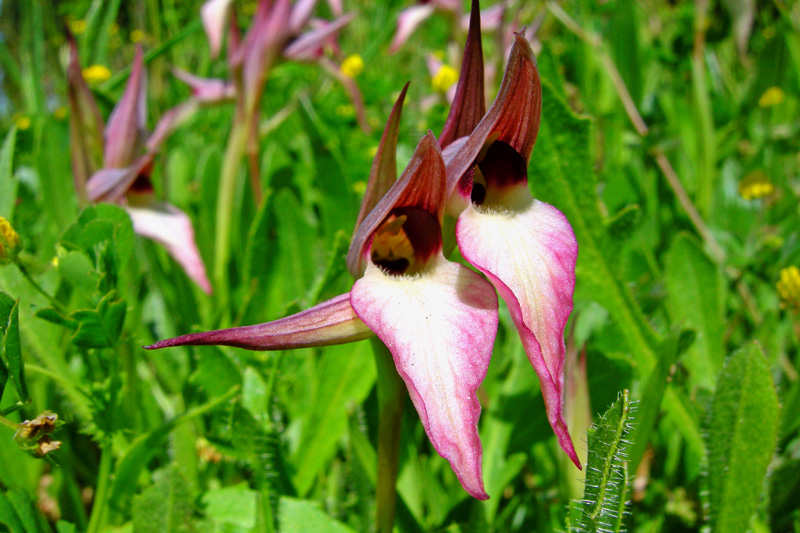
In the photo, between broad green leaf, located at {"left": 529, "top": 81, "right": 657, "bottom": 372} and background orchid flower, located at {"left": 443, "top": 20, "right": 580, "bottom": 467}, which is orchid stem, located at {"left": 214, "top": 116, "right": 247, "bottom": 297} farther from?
background orchid flower, located at {"left": 443, "top": 20, "right": 580, "bottom": 467}

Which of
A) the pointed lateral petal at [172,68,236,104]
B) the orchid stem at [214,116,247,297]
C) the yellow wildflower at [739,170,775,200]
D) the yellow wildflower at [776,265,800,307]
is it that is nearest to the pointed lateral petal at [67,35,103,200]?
the orchid stem at [214,116,247,297]

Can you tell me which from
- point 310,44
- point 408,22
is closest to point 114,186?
point 310,44

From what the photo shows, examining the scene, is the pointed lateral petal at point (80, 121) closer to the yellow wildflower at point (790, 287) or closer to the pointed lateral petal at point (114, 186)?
the pointed lateral petal at point (114, 186)

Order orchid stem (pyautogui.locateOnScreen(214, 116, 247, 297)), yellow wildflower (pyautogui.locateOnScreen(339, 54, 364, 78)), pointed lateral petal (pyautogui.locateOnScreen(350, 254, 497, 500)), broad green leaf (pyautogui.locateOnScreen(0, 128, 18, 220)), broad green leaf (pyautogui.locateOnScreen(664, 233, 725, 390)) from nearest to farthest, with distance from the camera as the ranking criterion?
pointed lateral petal (pyautogui.locateOnScreen(350, 254, 497, 500)) → broad green leaf (pyautogui.locateOnScreen(0, 128, 18, 220)) → broad green leaf (pyautogui.locateOnScreen(664, 233, 725, 390)) → orchid stem (pyautogui.locateOnScreen(214, 116, 247, 297)) → yellow wildflower (pyautogui.locateOnScreen(339, 54, 364, 78))

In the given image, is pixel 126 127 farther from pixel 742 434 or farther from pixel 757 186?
pixel 757 186

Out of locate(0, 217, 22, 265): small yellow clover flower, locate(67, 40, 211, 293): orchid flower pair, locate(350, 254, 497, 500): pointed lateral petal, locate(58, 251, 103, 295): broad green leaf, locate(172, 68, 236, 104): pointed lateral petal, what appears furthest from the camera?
locate(172, 68, 236, 104): pointed lateral petal

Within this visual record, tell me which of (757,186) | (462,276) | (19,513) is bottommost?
(19,513)

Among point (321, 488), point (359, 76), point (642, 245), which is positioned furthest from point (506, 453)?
point (359, 76)
